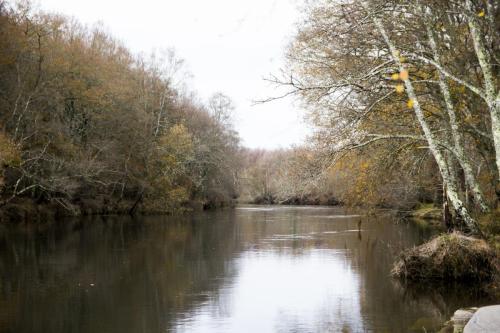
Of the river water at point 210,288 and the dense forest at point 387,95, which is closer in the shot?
the river water at point 210,288

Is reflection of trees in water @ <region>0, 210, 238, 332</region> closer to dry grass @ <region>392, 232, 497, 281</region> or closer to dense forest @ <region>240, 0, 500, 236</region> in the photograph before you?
dense forest @ <region>240, 0, 500, 236</region>

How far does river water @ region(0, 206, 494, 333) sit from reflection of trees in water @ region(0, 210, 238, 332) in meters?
0.03

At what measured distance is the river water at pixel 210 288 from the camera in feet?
38.7

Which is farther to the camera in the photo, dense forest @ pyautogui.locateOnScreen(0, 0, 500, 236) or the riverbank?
the riverbank

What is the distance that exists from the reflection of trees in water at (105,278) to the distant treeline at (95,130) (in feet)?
22.2

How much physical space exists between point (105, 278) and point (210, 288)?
11.0ft

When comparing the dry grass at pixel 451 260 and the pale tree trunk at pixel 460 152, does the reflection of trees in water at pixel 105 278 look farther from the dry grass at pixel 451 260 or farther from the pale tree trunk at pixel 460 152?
the pale tree trunk at pixel 460 152

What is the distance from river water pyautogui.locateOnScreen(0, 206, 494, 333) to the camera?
11.8 m

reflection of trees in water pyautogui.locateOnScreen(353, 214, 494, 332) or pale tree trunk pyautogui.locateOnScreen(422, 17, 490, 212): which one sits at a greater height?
pale tree trunk pyautogui.locateOnScreen(422, 17, 490, 212)

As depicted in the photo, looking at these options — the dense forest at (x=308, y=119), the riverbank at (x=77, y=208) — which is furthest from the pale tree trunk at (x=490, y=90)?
the riverbank at (x=77, y=208)

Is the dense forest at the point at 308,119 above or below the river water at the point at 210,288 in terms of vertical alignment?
above

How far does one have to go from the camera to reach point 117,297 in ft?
46.5

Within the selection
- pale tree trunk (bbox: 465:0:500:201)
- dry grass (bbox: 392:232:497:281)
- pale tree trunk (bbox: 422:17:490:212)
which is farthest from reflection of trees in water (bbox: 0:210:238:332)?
pale tree trunk (bbox: 465:0:500:201)

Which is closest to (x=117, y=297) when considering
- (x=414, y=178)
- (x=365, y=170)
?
(x=365, y=170)
